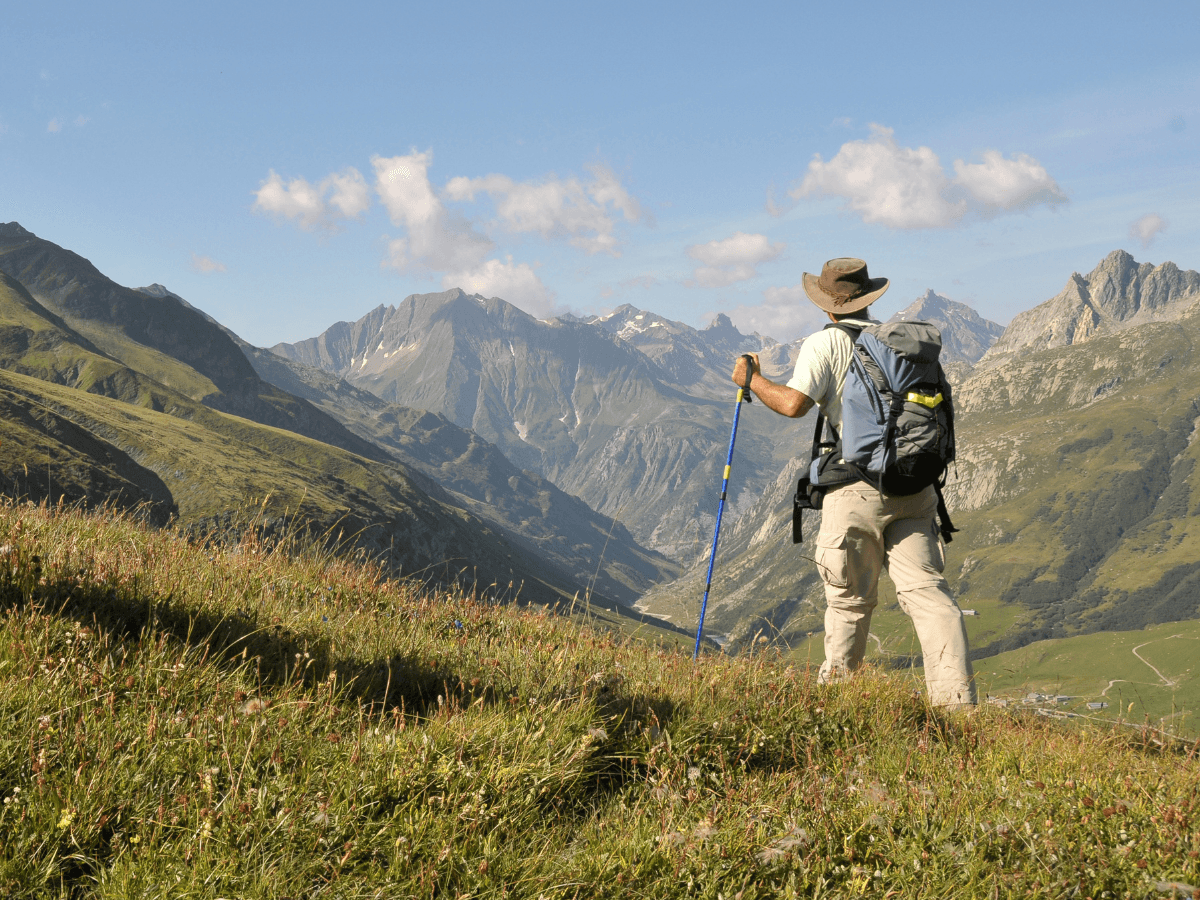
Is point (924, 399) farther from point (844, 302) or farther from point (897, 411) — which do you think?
point (844, 302)

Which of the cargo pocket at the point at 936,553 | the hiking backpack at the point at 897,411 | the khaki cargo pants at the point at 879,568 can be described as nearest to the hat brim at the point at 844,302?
the hiking backpack at the point at 897,411

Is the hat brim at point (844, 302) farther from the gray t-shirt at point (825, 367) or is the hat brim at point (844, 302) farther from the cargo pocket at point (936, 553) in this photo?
the cargo pocket at point (936, 553)

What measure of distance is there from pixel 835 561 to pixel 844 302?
2.47m

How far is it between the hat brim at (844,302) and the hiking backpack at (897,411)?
2.12 feet

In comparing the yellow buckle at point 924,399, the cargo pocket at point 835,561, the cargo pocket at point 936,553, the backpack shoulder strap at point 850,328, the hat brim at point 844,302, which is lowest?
the cargo pocket at point 835,561

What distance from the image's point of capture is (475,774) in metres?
3.45

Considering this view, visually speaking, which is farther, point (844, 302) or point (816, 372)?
point (844, 302)

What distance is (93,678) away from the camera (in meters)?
3.53

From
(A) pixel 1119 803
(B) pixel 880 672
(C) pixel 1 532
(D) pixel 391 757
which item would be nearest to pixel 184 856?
(D) pixel 391 757

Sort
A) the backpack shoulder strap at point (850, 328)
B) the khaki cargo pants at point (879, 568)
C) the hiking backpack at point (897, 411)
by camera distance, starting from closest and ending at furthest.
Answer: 1. the hiking backpack at point (897, 411)
2. the khaki cargo pants at point (879, 568)
3. the backpack shoulder strap at point (850, 328)

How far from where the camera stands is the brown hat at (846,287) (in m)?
7.09

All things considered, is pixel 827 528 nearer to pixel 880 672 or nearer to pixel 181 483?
pixel 880 672

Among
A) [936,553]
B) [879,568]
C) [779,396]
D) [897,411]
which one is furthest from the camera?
[879,568]

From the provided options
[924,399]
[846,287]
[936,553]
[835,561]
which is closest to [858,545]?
[835,561]
